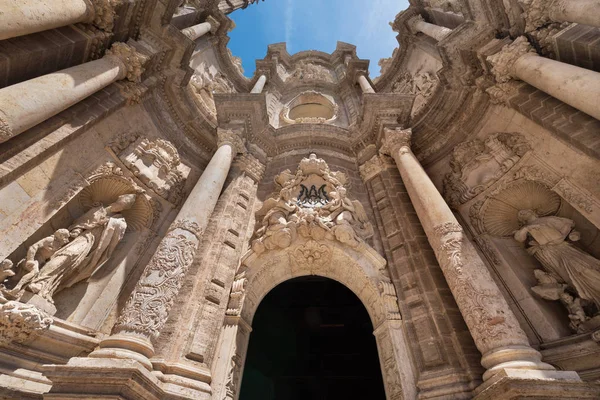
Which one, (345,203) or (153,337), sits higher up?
(345,203)

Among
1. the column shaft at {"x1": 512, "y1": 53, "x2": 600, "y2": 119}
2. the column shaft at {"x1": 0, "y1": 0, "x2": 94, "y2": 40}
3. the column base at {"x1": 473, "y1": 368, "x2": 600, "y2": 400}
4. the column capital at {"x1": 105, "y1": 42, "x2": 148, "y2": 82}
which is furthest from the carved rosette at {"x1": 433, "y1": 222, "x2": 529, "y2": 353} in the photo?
the column capital at {"x1": 105, "y1": 42, "x2": 148, "y2": 82}

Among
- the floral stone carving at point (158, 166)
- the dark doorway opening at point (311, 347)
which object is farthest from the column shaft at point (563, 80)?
the floral stone carving at point (158, 166)

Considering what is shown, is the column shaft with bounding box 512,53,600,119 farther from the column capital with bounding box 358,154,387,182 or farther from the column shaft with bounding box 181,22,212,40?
the column shaft with bounding box 181,22,212,40

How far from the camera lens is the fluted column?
154 inches

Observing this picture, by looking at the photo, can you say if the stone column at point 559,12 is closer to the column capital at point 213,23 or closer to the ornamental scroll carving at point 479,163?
the ornamental scroll carving at point 479,163

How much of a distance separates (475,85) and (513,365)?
23.8 ft

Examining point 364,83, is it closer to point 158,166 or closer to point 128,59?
point 128,59

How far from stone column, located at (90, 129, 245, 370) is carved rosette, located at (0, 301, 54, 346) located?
1.11 meters

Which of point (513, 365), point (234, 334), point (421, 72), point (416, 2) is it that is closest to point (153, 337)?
point (234, 334)

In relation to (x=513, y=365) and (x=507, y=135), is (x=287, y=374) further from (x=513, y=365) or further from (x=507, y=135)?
(x=507, y=135)

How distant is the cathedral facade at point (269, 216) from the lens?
14.3ft

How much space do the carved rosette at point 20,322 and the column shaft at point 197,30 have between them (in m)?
11.5

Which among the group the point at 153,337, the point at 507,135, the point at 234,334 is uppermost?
the point at 507,135

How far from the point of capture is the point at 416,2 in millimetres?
15523
